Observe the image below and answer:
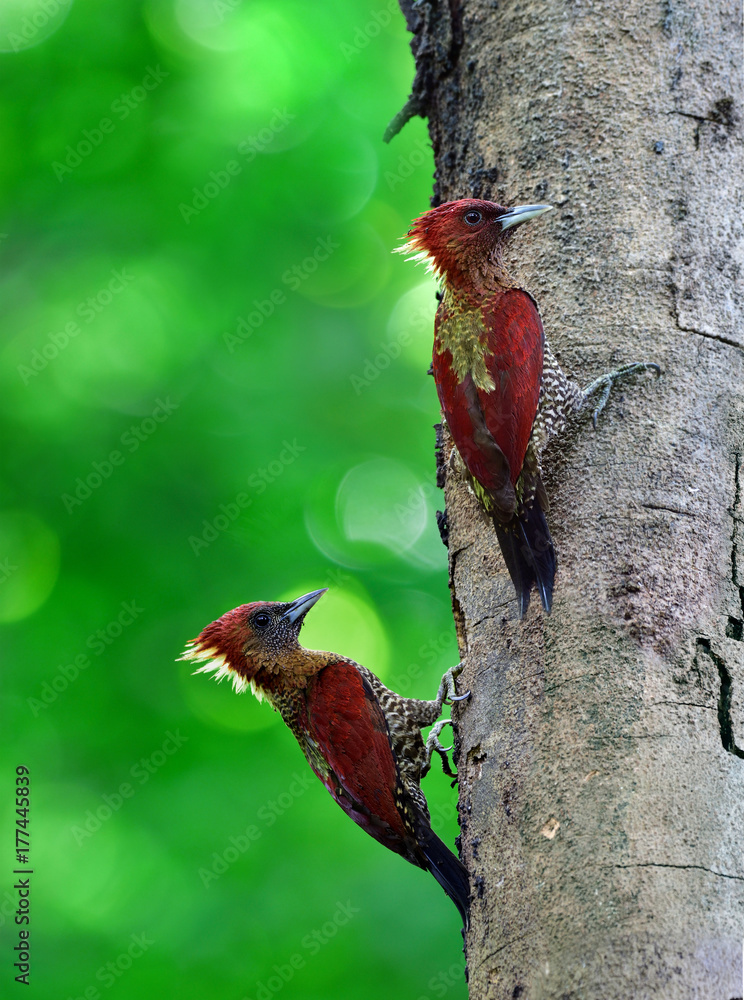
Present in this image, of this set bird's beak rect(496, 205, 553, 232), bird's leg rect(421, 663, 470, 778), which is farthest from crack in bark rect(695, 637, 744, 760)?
bird's beak rect(496, 205, 553, 232)

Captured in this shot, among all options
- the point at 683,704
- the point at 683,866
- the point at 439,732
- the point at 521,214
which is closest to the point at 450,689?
the point at 439,732

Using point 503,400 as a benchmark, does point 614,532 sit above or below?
below

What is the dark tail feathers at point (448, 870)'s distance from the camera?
250 cm

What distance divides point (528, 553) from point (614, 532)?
22cm

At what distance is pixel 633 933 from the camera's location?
192 cm

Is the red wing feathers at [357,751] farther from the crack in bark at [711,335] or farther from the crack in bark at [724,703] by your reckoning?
the crack in bark at [711,335]

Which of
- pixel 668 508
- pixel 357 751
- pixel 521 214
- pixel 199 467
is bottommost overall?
pixel 199 467

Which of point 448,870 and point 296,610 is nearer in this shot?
point 448,870

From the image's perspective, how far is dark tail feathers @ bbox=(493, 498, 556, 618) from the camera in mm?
2461

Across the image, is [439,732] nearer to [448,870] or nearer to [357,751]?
[357,751]

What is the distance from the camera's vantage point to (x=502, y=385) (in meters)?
2.80

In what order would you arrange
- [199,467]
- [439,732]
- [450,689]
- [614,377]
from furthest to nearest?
[199,467] < [439,732] < [450,689] < [614,377]

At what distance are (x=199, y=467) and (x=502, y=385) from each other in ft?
12.3

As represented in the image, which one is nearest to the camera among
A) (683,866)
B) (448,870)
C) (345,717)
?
(683,866)
